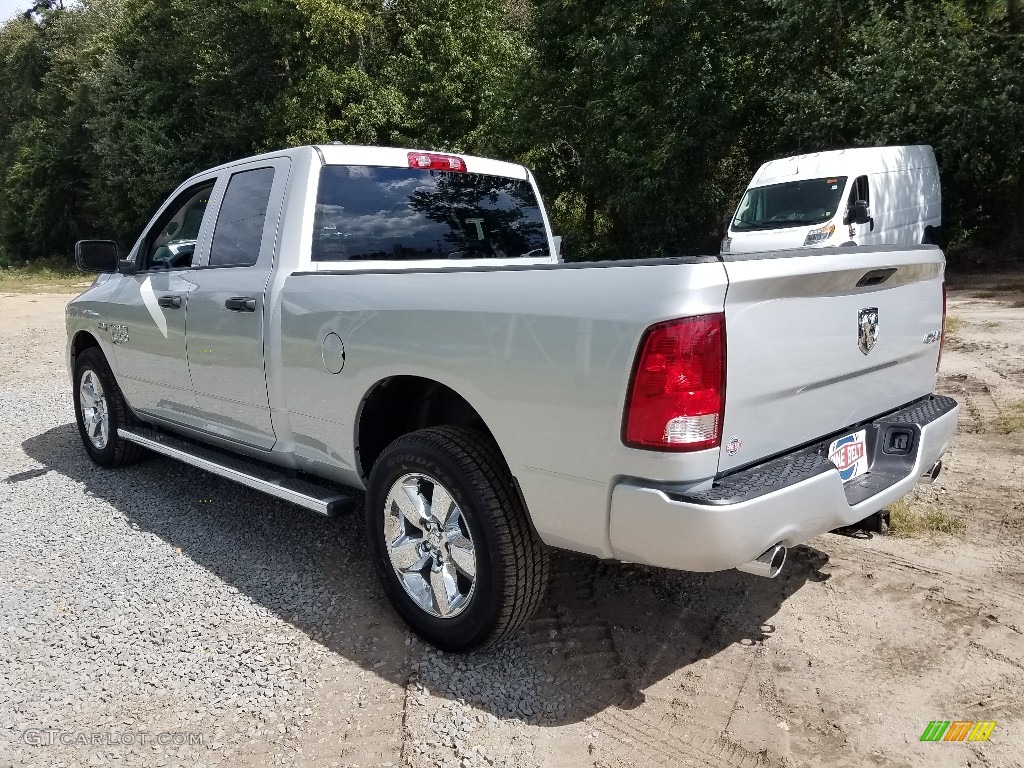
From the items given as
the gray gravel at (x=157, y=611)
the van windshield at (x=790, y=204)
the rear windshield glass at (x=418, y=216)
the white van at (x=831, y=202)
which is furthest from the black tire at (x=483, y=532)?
the van windshield at (x=790, y=204)

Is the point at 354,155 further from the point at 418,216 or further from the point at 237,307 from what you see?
the point at 237,307

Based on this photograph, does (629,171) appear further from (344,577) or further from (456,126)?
(344,577)

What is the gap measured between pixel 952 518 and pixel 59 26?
46073mm

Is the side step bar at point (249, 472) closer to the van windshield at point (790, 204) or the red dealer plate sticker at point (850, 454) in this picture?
the red dealer plate sticker at point (850, 454)

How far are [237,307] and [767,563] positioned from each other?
8.87 ft

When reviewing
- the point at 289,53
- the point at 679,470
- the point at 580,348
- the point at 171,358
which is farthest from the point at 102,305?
the point at 289,53

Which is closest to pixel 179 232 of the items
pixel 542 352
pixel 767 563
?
pixel 542 352

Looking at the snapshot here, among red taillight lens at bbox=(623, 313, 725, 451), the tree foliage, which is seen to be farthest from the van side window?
red taillight lens at bbox=(623, 313, 725, 451)

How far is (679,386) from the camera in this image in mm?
2365

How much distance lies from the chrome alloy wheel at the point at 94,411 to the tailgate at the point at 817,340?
4.55 metres

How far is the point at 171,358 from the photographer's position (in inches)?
179

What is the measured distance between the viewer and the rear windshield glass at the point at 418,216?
12.7 feet

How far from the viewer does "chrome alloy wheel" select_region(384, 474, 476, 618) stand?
3041mm
